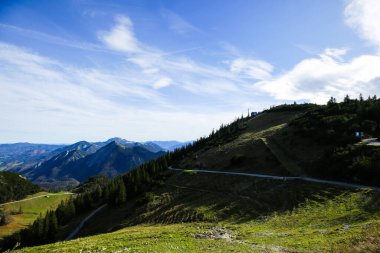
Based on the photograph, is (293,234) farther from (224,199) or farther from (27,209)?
(27,209)

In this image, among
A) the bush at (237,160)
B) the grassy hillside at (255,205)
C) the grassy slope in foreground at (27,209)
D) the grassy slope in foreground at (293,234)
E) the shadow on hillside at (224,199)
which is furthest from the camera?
the grassy slope in foreground at (27,209)

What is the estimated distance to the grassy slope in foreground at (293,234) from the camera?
86.6 ft

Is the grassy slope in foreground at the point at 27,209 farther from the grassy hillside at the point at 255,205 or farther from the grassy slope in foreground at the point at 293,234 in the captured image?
the grassy slope in foreground at the point at 293,234

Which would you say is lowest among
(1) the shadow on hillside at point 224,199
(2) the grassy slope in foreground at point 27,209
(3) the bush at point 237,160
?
(2) the grassy slope in foreground at point 27,209

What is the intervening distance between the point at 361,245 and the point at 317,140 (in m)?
56.8

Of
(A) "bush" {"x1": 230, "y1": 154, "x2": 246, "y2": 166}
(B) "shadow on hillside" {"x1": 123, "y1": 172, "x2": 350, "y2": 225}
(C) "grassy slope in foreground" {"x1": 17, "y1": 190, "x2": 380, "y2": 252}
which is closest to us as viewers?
(C) "grassy slope in foreground" {"x1": 17, "y1": 190, "x2": 380, "y2": 252}

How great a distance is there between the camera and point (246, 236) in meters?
35.2

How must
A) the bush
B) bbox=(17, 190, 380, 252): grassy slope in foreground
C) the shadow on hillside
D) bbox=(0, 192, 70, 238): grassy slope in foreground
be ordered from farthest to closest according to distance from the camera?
bbox=(0, 192, 70, 238): grassy slope in foreground
the bush
the shadow on hillside
bbox=(17, 190, 380, 252): grassy slope in foreground

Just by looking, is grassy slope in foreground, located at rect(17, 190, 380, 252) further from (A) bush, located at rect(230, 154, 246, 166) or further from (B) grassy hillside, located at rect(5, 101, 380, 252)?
(A) bush, located at rect(230, 154, 246, 166)

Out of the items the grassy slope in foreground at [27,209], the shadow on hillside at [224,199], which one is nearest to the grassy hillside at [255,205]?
the shadow on hillside at [224,199]

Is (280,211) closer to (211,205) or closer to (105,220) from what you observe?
(211,205)

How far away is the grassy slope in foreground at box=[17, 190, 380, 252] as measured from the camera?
26.4m

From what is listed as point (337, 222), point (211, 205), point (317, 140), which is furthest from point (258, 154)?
point (337, 222)

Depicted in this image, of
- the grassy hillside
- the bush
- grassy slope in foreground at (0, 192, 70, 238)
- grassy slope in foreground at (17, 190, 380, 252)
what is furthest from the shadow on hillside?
grassy slope in foreground at (0, 192, 70, 238)
